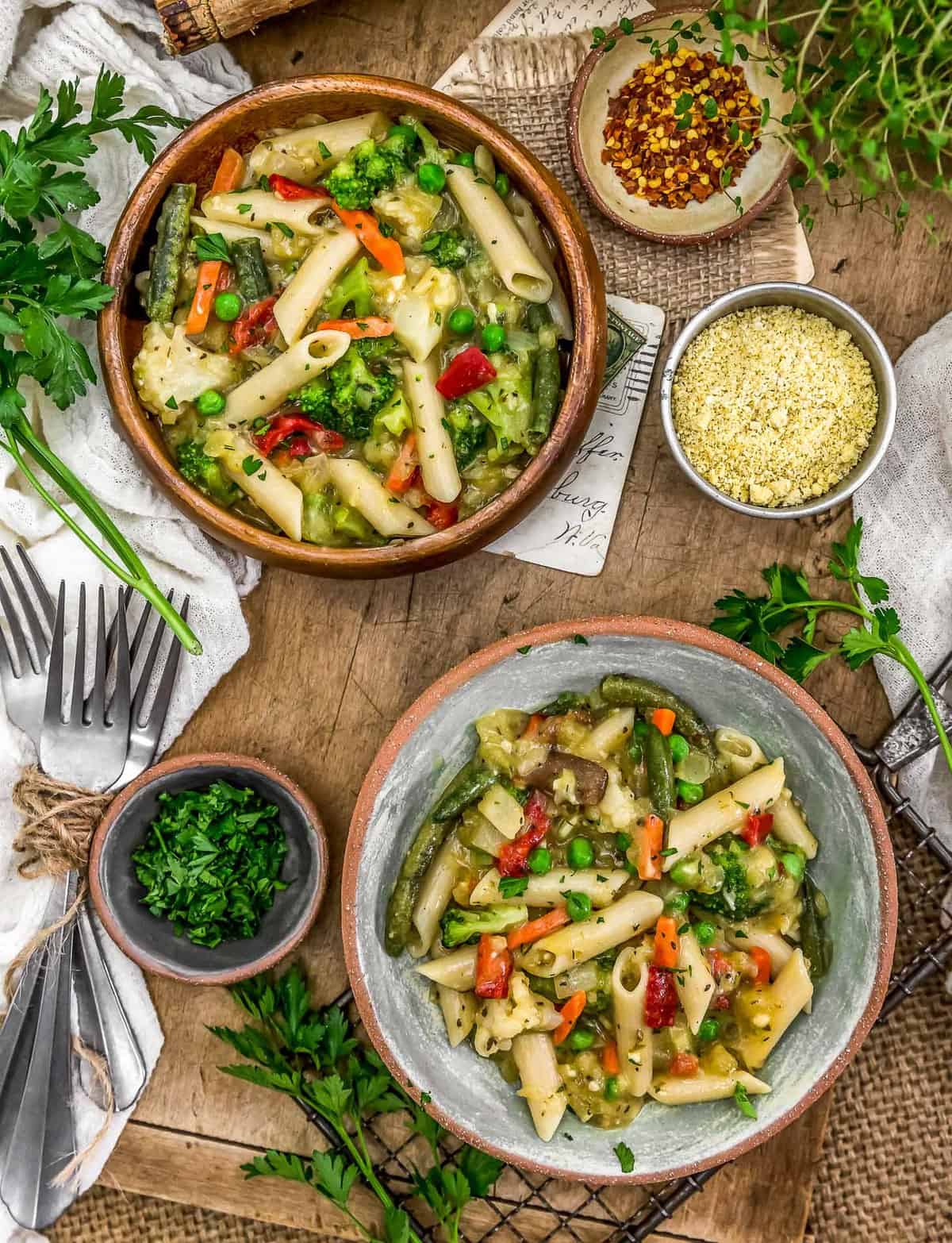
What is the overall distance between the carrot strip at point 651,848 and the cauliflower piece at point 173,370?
59.1 inches

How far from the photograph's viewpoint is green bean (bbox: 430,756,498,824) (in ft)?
9.53

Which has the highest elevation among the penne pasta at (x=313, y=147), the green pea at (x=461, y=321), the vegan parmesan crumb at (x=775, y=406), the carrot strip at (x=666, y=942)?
the penne pasta at (x=313, y=147)

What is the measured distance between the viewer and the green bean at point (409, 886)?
9.51 ft

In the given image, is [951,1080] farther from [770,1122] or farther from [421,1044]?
[421,1044]

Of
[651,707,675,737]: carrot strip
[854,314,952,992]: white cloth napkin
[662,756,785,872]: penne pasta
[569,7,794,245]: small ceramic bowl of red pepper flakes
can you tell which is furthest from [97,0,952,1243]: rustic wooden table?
[662,756,785,872]: penne pasta

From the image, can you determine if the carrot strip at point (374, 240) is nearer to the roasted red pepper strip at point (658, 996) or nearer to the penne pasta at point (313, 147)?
the penne pasta at point (313, 147)

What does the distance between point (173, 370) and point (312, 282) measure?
39cm

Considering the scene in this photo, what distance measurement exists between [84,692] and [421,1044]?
1.31m

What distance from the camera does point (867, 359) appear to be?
2992 millimetres

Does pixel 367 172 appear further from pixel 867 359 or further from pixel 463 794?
pixel 463 794

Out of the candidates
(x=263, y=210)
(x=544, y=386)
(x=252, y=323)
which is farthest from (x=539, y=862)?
(x=263, y=210)

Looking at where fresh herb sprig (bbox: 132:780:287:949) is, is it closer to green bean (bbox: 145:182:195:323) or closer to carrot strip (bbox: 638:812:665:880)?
carrot strip (bbox: 638:812:665:880)

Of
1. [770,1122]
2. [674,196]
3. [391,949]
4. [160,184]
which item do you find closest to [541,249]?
[674,196]

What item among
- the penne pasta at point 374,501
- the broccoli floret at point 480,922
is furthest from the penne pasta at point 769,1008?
the penne pasta at point 374,501
